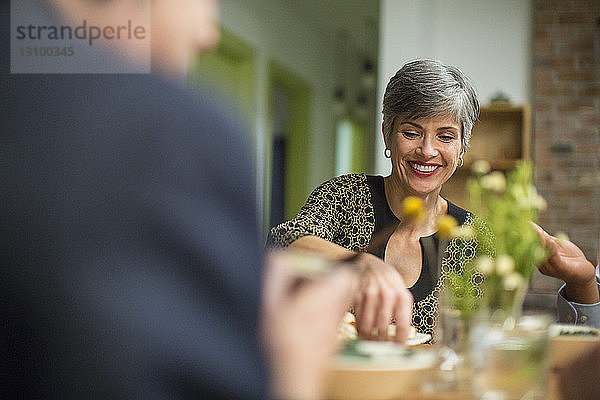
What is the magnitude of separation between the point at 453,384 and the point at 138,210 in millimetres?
627

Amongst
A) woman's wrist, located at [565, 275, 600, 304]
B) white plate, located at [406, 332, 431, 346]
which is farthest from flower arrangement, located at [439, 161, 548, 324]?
woman's wrist, located at [565, 275, 600, 304]

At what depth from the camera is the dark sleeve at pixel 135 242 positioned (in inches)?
26.3

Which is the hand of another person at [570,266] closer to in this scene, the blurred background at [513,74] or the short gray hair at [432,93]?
the short gray hair at [432,93]

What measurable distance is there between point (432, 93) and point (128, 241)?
1367 millimetres

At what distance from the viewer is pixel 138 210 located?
664 mm

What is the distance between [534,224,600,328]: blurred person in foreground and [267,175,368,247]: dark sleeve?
59 cm

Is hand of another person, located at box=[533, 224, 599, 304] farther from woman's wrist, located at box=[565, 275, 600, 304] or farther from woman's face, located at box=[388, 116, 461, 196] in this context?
woman's face, located at box=[388, 116, 461, 196]

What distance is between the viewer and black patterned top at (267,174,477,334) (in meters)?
1.81

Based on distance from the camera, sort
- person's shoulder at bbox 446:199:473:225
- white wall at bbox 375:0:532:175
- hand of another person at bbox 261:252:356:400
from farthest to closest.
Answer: white wall at bbox 375:0:532:175 → person's shoulder at bbox 446:199:473:225 → hand of another person at bbox 261:252:356:400

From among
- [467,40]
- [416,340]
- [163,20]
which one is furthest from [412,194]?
[467,40]

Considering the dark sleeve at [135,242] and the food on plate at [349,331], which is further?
the food on plate at [349,331]

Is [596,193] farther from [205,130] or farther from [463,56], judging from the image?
[205,130]

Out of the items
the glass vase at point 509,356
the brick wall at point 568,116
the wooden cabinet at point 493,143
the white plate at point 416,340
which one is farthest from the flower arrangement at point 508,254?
the brick wall at point 568,116

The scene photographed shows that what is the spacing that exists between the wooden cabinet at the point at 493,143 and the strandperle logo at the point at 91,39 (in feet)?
12.7
